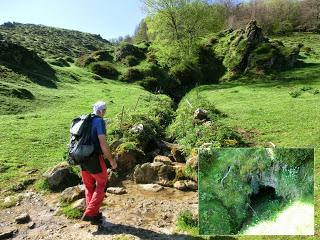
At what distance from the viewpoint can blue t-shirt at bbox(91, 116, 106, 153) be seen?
1138cm

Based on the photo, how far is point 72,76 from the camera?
5247cm

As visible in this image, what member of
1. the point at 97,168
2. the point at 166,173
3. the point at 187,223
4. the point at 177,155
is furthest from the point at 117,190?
the point at 177,155

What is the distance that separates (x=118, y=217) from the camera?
12.7m

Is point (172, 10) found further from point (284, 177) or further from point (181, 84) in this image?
point (284, 177)

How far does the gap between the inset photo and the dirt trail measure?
3311 mm

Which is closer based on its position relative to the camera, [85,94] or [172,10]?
[85,94]

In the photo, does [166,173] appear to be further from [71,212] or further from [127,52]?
[127,52]

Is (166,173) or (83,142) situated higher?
(83,142)

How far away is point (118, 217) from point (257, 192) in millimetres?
5645

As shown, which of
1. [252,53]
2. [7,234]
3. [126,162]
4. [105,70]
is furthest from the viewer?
[105,70]

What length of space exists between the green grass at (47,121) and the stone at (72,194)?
9.94 feet

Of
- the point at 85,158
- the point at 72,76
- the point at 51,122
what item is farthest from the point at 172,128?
the point at 72,76

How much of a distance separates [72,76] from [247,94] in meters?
22.1

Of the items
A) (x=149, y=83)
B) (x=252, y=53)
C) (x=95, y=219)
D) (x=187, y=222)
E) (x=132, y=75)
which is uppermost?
(x=252, y=53)
